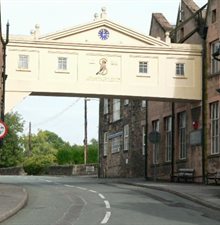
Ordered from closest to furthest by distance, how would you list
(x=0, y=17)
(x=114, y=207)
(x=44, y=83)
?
1. (x=114, y=207)
2. (x=0, y=17)
3. (x=44, y=83)

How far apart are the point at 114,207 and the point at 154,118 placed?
22.1 meters

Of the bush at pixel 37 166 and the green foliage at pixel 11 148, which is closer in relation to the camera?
the bush at pixel 37 166

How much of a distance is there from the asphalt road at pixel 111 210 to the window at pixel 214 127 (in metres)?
7.85

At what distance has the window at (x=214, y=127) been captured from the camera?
3203 centimetres

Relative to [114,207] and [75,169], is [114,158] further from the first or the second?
[114,207]

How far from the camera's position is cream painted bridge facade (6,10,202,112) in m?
32.2

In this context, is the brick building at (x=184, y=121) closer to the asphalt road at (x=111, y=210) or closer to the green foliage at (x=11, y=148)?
the asphalt road at (x=111, y=210)

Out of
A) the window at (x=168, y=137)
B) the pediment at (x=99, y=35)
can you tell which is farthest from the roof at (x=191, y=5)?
the window at (x=168, y=137)

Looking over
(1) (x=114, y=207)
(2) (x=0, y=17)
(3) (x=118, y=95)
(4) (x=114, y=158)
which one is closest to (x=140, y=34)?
(3) (x=118, y=95)

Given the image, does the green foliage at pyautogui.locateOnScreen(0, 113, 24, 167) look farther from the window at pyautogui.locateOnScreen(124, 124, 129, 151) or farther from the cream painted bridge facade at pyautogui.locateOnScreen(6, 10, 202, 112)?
the cream painted bridge facade at pyautogui.locateOnScreen(6, 10, 202, 112)

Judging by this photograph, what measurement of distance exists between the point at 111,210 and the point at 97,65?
1561cm

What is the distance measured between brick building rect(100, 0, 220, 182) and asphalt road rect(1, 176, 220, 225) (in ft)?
28.5

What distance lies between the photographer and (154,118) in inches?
1612

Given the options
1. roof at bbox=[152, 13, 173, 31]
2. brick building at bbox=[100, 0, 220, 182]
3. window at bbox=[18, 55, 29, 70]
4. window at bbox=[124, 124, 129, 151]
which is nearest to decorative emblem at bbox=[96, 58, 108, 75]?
window at bbox=[18, 55, 29, 70]
